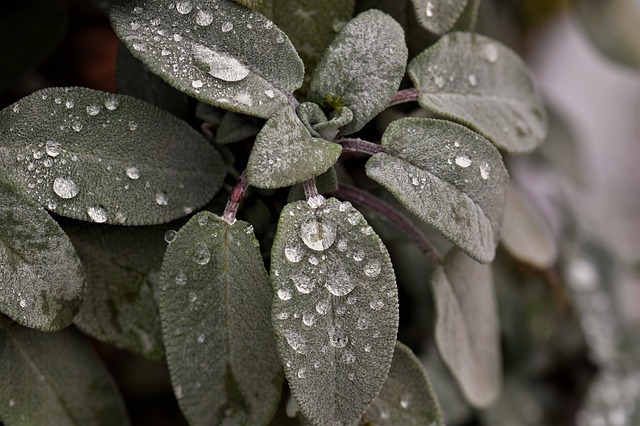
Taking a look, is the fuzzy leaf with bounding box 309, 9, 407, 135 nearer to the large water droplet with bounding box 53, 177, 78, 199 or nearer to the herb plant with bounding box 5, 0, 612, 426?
the herb plant with bounding box 5, 0, 612, 426

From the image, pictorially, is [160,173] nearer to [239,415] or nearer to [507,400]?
[239,415]

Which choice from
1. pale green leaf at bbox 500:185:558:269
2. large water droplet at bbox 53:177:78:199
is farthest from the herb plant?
pale green leaf at bbox 500:185:558:269

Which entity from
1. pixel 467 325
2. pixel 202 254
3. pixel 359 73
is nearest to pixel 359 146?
pixel 359 73

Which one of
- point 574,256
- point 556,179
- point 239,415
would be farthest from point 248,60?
point 556,179

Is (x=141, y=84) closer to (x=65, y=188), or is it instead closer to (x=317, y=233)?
(x=65, y=188)

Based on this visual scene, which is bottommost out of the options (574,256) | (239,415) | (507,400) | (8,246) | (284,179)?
(507,400)
